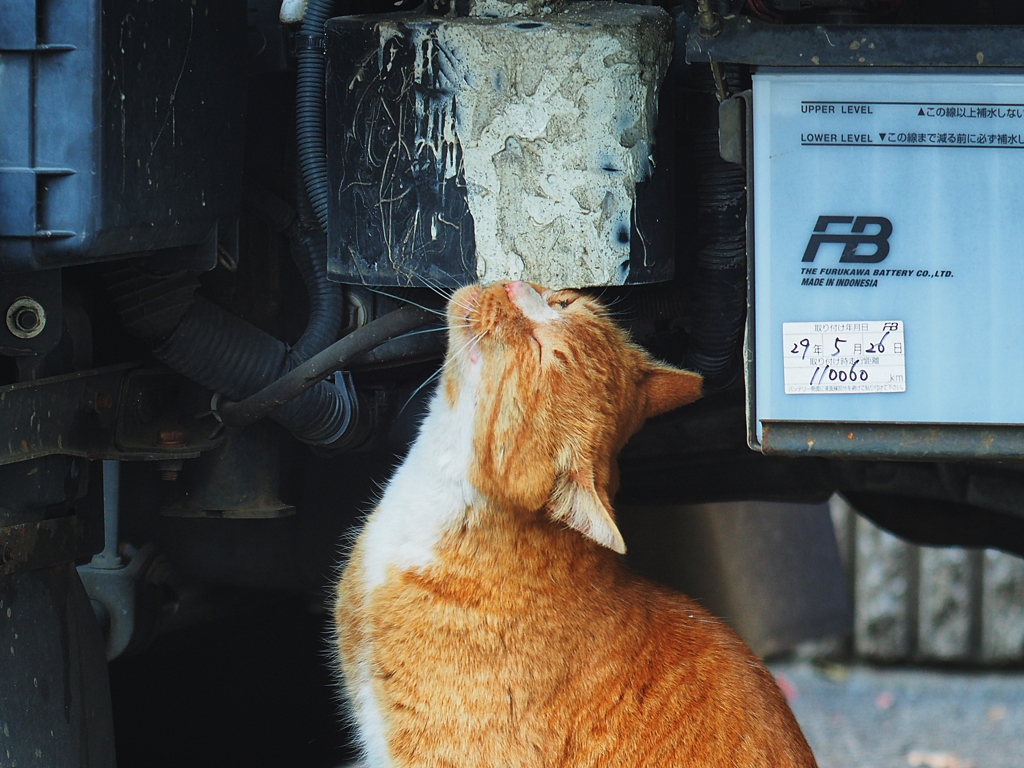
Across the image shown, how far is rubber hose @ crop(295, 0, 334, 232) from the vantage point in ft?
5.02

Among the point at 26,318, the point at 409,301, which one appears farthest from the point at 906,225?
the point at 26,318

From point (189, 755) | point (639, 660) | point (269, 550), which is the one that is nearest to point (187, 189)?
point (269, 550)

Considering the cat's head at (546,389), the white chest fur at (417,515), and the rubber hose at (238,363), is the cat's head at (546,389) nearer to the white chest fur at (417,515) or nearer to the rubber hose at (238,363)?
the white chest fur at (417,515)

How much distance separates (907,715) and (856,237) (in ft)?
10.3

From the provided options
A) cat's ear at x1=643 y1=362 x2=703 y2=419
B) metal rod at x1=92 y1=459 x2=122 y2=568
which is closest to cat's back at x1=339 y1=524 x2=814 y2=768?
cat's ear at x1=643 y1=362 x2=703 y2=419

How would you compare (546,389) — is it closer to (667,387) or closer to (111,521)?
(667,387)

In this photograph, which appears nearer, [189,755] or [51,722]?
[51,722]

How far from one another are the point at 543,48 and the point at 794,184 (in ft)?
1.16

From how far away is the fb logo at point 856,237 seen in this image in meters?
1.29

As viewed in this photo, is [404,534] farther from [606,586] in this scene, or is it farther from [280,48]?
[280,48]

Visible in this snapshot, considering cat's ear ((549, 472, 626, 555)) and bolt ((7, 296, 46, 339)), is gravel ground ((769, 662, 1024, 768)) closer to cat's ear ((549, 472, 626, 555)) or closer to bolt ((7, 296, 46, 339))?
cat's ear ((549, 472, 626, 555))

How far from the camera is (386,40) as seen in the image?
143cm

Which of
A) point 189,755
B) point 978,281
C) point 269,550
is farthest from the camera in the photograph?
point 189,755

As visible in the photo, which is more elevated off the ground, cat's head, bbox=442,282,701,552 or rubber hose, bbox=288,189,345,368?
rubber hose, bbox=288,189,345,368
